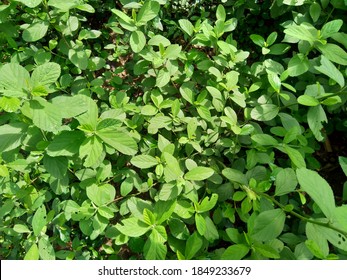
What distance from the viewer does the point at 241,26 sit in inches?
84.0

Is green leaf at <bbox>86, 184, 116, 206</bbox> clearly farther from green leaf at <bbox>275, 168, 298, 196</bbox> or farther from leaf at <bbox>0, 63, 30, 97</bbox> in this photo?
green leaf at <bbox>275, 168, 298, 196</bbox>

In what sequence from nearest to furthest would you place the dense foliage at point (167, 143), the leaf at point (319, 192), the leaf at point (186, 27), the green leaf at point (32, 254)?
the leaf at point (319, 192)
the dense foliage at point (167, 143)
the green leaf at point (32, 254)
the leaf at point (186, 27)

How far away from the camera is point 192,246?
1.33 meters

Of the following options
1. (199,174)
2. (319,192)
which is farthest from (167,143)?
(319,192)

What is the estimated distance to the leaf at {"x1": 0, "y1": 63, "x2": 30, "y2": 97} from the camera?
1.05 m

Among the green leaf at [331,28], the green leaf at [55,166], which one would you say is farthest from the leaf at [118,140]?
the green leaf at [331,28]

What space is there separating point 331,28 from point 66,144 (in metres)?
1.17

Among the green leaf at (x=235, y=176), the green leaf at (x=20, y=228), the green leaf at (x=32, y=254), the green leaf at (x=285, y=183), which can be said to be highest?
the green leaf at (x=285, y=183)

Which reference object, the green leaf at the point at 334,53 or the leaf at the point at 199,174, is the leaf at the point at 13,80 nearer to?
the leaf at the point at 199,174

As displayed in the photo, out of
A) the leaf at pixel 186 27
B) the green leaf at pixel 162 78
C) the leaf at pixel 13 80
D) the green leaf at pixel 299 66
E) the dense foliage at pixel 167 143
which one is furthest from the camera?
the leaf at pixel 186 27

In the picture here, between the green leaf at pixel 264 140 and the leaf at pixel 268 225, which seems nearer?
the leaf at pixel 268 225

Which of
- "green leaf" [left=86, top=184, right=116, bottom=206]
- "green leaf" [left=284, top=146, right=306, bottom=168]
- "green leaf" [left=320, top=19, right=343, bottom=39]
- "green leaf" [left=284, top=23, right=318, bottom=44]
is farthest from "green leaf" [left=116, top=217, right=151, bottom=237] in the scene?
"green leaf" [left=320, top=19, right=343, bottom=39]

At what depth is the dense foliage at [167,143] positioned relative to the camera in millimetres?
1154

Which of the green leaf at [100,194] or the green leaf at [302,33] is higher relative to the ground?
the green leaf at [302,33]
